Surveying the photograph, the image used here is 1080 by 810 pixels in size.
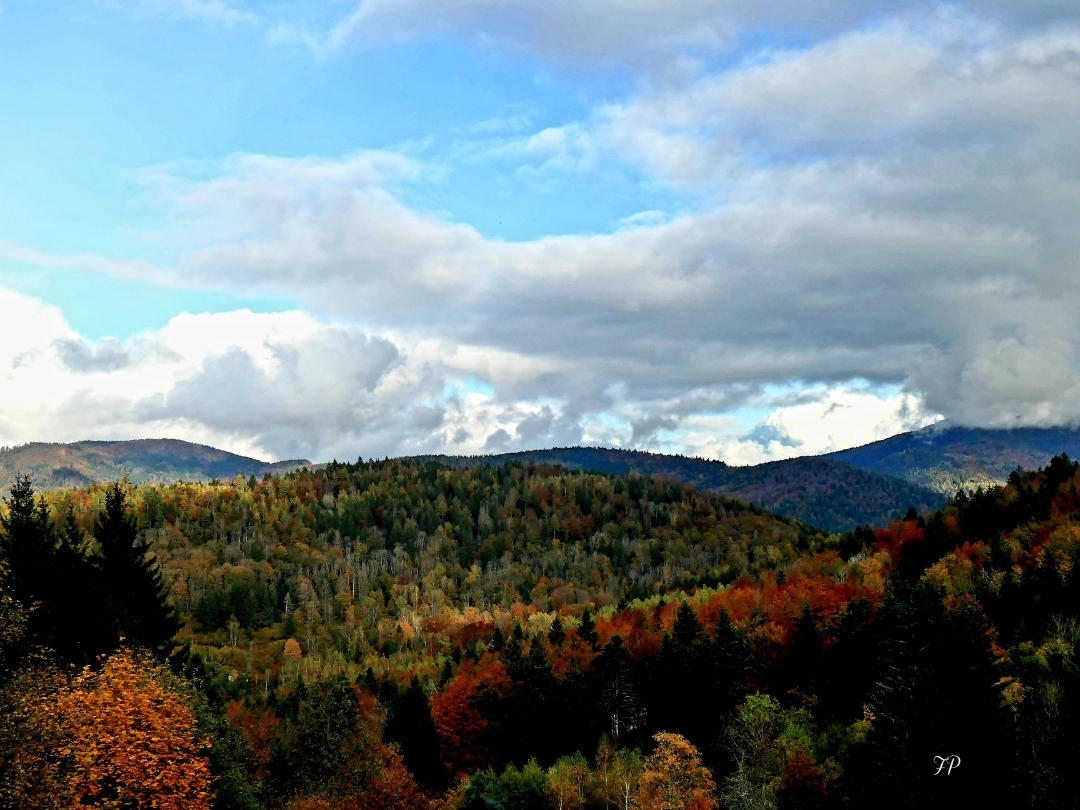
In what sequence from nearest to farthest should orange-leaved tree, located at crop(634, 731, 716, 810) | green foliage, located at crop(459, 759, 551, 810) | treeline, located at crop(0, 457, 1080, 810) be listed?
treeline, located at crop(0, 457, 1080, 810)
orange-leaved tree, located at crop(634, 731, 716, 810)
green foliage, located at crop(459, 759, 551, 810)

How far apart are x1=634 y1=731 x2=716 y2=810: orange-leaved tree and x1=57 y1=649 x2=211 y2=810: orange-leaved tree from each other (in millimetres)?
42146

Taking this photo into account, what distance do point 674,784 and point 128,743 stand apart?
166ft

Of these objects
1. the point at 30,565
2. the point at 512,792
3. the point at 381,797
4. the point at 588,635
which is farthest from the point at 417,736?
the point at 30,565

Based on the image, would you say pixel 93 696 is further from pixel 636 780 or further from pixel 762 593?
pixel 762 593

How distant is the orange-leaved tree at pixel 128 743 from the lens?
152ft

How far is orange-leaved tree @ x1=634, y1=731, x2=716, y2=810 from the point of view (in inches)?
3091

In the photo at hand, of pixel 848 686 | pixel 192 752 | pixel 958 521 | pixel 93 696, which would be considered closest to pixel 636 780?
pixel 848 686

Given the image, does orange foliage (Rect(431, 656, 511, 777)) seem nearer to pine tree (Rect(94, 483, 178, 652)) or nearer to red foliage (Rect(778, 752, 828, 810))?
red foliage (Rect(778, 752, 828, 810))

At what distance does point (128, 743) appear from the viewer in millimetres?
48750

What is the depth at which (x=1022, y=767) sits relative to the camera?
5312 centimetres

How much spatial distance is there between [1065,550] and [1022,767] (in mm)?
96041

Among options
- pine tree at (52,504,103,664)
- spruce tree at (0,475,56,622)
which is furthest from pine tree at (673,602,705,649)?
spruce tree at (0,475,56,622)

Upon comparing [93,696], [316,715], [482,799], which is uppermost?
[93,696]

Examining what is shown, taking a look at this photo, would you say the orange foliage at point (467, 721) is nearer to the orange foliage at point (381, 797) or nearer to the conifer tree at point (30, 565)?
the orange foliage at point (381, 797)
